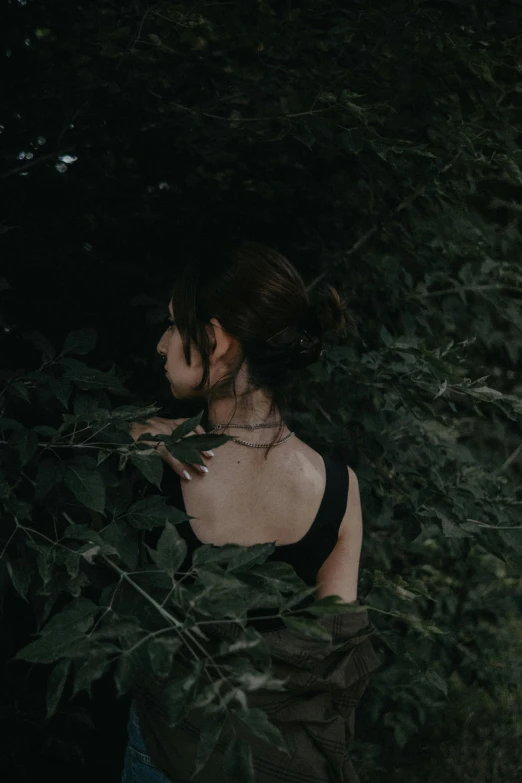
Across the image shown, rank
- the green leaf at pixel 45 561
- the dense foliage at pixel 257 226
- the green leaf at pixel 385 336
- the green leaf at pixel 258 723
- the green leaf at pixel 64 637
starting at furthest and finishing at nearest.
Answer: the green leaf at pixel 385 336 → the dense foliage at pixel 257 226 → the green leaf at pixel 45 561 → the green leaf at pixel 64 637 → the green leaf at pixel 258 723

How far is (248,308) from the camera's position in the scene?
5.80 feet

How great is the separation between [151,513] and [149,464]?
0.29 ft

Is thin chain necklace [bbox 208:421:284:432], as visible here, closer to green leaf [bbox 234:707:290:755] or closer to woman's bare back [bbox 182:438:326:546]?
woman's bare back [bbox 182:438:326:546]

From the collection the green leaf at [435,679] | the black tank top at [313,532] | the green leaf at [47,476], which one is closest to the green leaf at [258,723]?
the green leaf at [47,476]

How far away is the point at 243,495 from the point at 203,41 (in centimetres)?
118

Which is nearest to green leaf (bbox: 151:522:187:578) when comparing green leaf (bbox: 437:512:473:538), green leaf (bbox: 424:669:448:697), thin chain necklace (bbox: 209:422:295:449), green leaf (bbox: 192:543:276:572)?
green leaf (bbox: 192:543:276:572)

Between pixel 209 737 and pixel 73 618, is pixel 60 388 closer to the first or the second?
pixel 73 618

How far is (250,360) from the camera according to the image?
71.9 inches

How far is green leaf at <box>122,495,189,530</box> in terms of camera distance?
1445mm

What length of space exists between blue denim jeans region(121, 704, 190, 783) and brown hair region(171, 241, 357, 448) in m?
0.73

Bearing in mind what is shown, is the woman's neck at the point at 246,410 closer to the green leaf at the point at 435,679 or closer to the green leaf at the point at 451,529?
the green leaf at the point at 451,529

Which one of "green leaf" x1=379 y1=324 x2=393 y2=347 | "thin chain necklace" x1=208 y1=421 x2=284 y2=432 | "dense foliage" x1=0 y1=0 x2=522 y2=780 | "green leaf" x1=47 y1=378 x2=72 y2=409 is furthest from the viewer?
"green leaf" x1=379 y1=324 x2=393 y2=347

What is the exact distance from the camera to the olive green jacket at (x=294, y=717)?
1683mm

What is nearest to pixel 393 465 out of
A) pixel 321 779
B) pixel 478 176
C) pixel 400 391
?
pixel 400 391
